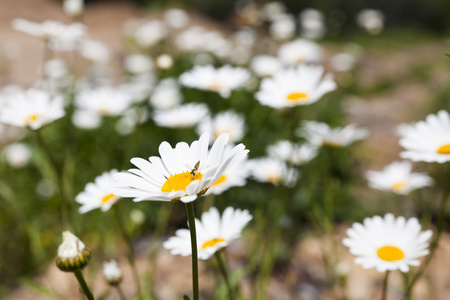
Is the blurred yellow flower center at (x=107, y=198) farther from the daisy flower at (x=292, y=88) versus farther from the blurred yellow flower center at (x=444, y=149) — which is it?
the blurred yellow flower center at (x=444, y=149)

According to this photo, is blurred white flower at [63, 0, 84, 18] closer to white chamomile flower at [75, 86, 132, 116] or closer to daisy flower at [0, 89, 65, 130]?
white chamomile flower at [75, 86, 132, 116]

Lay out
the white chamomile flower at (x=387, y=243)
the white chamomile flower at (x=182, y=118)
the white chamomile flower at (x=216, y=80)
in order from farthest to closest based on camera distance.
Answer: the white chamomile flower at (x=182, y=118) → the white chamomile flower at (x=216, y=80) → the white chamomile flower at (x=387, y=243)

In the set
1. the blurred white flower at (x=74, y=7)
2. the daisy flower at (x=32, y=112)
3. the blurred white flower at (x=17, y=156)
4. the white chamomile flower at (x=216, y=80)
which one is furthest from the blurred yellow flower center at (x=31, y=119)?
the blurred white flower at (x=17, y=156)

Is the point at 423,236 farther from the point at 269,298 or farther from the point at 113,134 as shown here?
the point at 113,134

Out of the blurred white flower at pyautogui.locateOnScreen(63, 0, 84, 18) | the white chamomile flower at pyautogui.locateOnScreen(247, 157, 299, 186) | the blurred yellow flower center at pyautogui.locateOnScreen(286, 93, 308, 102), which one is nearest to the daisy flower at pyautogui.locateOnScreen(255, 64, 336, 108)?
the blurred yellow flower center at pyautogui.locateOnScreen(286, 93, 308, 102)

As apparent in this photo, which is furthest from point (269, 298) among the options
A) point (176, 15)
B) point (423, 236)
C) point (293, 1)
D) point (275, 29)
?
point (293, 1)

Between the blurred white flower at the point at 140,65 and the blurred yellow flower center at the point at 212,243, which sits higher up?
the blurred white flower at the point at 140,65

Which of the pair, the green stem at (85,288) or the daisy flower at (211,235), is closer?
the green stem at (85,288)

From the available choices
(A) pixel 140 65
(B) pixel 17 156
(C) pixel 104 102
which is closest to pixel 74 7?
(C) pixel 104 102
